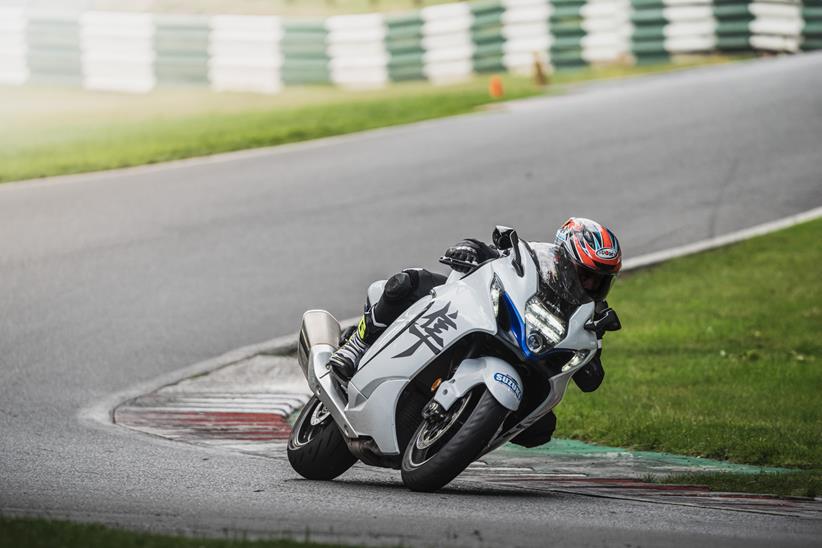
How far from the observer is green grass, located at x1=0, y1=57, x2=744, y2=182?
17.8m

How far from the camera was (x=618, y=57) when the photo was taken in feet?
79.9

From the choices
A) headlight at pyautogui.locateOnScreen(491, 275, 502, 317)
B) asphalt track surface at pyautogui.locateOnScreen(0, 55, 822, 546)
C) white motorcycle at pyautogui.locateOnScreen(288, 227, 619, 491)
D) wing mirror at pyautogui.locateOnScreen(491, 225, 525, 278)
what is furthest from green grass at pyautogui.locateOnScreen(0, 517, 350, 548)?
wing mirror at pyautogui.locateOnScreen(491, 225, 525, 278)

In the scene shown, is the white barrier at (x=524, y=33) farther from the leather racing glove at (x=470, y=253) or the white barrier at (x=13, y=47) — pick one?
the leather racing glove at (x=470, y=253)

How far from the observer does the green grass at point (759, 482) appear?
281 inches

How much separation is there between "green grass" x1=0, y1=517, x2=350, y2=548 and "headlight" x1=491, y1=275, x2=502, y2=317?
196 cm

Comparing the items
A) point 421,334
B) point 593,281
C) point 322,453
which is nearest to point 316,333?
point 322,453

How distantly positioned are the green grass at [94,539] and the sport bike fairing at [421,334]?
183 cm

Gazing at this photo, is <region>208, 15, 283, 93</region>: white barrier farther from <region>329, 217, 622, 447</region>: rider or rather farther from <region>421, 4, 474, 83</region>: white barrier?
<region>329, 217, 622, 447</region>: rider

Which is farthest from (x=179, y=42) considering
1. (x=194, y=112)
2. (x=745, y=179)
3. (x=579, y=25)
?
(x=745, y=179)

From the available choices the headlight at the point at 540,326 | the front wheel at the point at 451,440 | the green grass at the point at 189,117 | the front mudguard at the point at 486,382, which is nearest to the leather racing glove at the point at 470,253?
the headlight at the point at 540,326

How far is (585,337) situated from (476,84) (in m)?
18.1

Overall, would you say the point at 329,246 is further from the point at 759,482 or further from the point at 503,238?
the point at 759,482

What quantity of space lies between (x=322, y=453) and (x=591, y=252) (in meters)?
1.96

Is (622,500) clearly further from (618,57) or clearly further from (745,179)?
(618,57)
